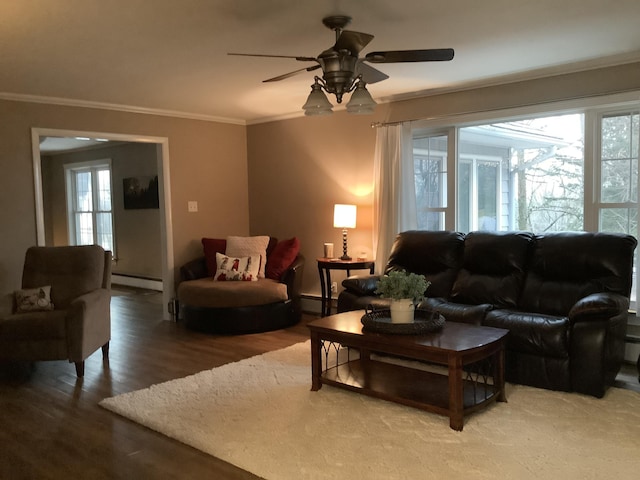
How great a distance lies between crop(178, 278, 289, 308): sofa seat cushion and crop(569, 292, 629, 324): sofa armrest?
287 cm

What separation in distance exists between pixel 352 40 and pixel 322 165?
131 inches

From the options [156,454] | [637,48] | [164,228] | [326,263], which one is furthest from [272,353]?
[637,48]

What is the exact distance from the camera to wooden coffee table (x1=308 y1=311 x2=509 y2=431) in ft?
9.62

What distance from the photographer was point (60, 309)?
4.36m

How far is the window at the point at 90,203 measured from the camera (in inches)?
361

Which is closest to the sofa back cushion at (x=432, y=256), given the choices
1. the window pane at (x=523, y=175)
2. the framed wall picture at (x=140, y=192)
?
the window pane at (x=523, y=175)

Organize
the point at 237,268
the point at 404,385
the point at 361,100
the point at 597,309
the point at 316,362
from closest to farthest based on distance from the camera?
1. the point at 361,100
2. the point at 597,309
3. the point at 404,385
4. the point at 316,362
5. the point at 237,268

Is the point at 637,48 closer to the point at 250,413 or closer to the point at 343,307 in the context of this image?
the point at 343,307

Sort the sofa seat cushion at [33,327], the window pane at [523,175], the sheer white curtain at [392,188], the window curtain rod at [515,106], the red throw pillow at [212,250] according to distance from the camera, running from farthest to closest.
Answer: the red throw pillow at [212,250], the window pane at [523,175], the sheer white curtain at [392,188], the window curtain rod at [515,106], the sofa seat cushion at [33,327]

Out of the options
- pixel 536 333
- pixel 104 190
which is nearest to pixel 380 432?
pixel 536 333

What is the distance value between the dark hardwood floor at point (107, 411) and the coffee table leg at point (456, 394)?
1.16 m

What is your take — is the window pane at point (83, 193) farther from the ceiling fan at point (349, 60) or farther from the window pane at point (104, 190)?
the ceiling fan at point (349, 60)

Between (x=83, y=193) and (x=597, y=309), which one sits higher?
(x=83, y=193)

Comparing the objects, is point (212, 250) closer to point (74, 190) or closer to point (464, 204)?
point (464, 204)
